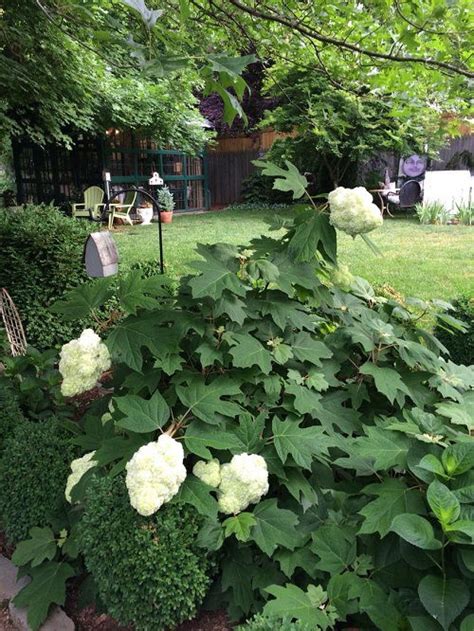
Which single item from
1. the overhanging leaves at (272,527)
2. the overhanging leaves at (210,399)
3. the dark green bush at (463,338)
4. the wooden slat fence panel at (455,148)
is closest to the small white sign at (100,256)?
the overhanging leaves at (210,399)

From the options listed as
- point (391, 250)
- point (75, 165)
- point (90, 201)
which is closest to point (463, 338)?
point (391, 250)

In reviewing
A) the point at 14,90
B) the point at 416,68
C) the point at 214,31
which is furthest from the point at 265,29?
the point at 14,90

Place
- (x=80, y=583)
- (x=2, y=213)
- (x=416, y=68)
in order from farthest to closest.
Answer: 1. (x=2, y=213)
2. (x=416, y=68)
3. (x=80, y=583)

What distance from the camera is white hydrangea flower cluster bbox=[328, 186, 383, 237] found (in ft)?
5.42

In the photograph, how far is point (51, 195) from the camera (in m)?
14.3

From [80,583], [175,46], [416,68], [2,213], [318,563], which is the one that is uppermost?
[175,46]

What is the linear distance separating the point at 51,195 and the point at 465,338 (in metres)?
13.2

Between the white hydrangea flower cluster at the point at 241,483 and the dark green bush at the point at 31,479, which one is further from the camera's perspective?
the dark green bush at the point at 31,479

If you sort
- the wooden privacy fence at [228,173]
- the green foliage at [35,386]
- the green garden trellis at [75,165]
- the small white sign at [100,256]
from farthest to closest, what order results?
the wooden privacy fence at [228,173]
the green garden trellis at [75,165]
the small white sign at [100,256]
the green foliage at [35,386]

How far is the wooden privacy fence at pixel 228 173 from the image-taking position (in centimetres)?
1844

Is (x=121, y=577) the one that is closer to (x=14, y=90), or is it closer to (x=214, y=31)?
(x=214, y=31)

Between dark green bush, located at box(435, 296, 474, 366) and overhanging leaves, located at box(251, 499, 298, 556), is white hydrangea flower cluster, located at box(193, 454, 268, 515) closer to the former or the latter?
overhanging leaves, located at box(251, 499, 298, 556)

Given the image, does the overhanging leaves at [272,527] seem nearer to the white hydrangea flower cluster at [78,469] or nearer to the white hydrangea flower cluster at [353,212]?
the white hydrangea flower cluster at [78,469]

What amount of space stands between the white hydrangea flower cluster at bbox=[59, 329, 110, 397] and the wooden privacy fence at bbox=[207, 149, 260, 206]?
1711 cm
